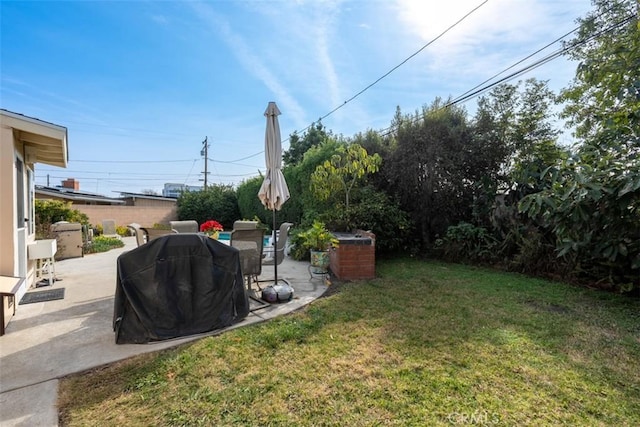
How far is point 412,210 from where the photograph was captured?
8500mm

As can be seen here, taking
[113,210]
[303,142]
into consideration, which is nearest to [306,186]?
[113,210]

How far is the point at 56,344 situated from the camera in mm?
3078

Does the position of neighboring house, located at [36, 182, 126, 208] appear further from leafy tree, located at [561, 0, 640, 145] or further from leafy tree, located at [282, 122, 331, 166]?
leafy tree, located at [561, 0, 640, 145]

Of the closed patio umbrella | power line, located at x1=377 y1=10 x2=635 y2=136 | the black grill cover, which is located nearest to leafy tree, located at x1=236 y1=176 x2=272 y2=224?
power line, located at x1=377 y1=10 x2=635 y2=136

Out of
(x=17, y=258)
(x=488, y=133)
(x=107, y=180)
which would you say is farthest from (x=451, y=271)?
(x=107, y=180)

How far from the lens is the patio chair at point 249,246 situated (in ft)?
14.4

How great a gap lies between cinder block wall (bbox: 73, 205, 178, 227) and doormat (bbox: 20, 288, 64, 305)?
12.5 meters

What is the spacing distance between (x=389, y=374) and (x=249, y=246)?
2.62 m

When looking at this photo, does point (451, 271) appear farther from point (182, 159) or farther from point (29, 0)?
point (182, 159)

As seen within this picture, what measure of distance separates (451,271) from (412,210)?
2.41m

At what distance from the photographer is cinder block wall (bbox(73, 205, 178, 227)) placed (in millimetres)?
15824

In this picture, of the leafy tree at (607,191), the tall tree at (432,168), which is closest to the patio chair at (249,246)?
the leafy tree at (607,191)

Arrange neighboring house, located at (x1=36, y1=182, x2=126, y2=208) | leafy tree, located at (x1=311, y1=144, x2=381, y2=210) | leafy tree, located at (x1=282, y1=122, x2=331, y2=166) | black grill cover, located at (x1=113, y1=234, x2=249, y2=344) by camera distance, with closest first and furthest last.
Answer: black grill cover, located at (x1=113, y1=234, x2=249, y2=344) < leafy tree, located at (x1=311, y1=144, x2=381, y2=210) < neighboring house, located at (x1=36, y1=182, x2=126, y2=208) < leafy tree, located at (x1=282, y1=122, x2=331, y2=166)

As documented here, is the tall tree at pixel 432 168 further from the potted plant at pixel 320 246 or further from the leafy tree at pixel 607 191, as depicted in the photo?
the potted plant at pixel 320 246
